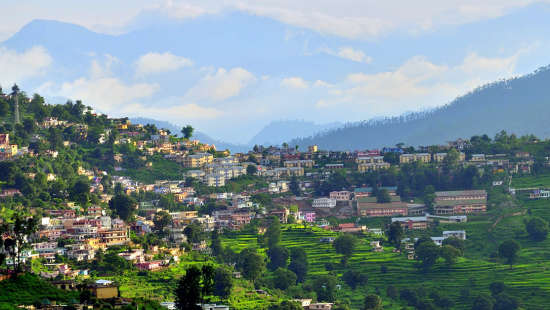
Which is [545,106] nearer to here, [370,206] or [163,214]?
[370,206]

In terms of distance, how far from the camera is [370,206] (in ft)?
293

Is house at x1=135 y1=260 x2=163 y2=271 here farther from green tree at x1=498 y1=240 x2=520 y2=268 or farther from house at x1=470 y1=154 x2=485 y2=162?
house at x1=470 y1=154 x2=485 y2=162

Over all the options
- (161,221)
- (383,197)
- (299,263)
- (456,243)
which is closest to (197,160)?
(383,197)

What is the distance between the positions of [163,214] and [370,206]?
77.3 ft

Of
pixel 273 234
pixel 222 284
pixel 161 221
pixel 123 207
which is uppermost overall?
pixel 123 207

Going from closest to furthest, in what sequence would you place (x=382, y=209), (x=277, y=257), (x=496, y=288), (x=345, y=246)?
(x=496, y=288) → (x=277, y=257) → (x=345, y=246) → (x=382, y=209)

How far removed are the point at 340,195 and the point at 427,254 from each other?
21.9 meters

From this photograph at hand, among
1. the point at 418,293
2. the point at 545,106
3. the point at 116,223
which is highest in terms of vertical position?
the point at 545,106

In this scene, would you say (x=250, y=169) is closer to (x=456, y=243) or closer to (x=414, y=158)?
(x=414, y=158)

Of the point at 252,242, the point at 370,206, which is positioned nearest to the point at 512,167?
the point at 370,206

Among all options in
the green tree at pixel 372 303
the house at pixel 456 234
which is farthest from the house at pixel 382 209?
the green tree at pixel 372 303

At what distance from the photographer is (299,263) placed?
70938mm

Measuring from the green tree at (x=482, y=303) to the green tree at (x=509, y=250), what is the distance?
746cm

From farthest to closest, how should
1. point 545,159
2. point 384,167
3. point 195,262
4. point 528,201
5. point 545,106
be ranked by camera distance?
1. point 545,106
2. point 384,167
3. point 545,159
4. point 528,201
5. point 195,262
